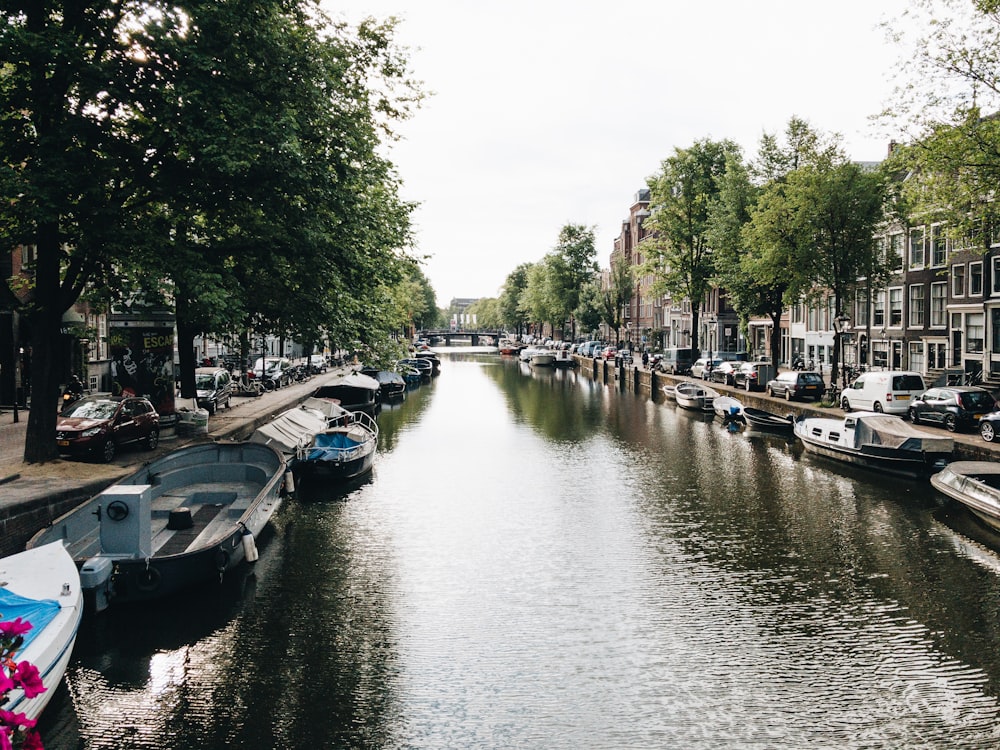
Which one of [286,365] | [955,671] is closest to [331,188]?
[955,671]

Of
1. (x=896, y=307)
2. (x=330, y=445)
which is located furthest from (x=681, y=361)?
(x=330, y=445)

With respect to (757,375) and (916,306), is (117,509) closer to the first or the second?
(757,375)

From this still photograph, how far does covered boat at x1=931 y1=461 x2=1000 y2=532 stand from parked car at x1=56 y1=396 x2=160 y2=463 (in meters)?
22.5

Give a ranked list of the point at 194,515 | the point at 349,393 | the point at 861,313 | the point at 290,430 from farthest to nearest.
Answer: the point at 861,313
the point at 349,393
the point at 290,430
the point at 194,515

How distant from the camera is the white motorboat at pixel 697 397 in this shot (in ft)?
152

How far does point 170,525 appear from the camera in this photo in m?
16.8

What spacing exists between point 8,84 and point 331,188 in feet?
24.9

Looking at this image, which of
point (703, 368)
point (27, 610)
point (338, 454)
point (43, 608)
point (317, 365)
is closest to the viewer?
point (27, 610)

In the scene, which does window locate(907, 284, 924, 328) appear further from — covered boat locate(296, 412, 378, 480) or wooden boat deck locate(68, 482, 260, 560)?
wooden boat deck locate(68, 482, 260, 560)

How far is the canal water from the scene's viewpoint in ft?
33.5

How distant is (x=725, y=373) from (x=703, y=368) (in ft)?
16.2

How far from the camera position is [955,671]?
11664mm

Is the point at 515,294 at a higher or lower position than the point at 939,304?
higher

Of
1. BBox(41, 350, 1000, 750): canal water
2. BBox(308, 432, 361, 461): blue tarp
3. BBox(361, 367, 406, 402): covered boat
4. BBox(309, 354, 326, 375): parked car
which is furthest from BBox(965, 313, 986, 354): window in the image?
BBox(309, 354, 326, 375): parked car
